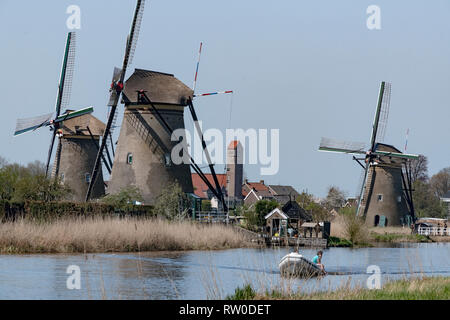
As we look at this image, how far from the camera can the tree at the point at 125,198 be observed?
3442cm

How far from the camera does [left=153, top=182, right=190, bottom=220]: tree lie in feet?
118

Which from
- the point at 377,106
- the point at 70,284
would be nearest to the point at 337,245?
the point at 377,106

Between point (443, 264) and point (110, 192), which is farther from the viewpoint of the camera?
point (110, 192)

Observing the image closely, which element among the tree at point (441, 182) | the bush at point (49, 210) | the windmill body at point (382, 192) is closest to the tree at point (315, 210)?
the windmill body at point (382, 192)

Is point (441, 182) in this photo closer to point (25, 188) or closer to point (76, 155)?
point (76, 155)

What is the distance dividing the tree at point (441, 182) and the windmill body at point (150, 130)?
6828cm

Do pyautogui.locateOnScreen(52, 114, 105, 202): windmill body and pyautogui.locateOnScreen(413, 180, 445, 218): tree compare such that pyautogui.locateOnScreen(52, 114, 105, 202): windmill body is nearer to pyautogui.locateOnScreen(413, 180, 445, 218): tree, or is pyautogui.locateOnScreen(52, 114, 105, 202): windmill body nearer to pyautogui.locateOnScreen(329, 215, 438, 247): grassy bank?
pyautogui.locateOnScreen(329, 215, 438, 247): grassy bank

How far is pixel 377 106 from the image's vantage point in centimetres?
5522

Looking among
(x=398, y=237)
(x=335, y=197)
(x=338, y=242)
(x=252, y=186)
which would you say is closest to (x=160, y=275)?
(x=338, y=242)

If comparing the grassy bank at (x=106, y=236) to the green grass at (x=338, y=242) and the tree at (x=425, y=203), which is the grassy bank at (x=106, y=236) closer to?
the green grass at (x=338, y=242)

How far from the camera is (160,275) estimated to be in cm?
2161
